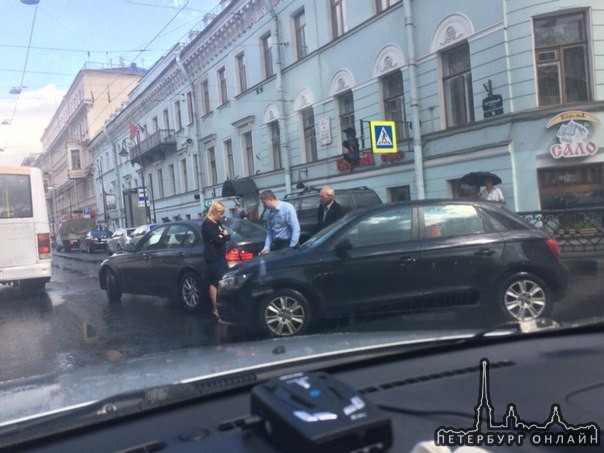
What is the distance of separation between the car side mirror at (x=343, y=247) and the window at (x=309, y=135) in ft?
47.7

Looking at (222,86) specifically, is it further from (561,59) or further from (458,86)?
(561,59)

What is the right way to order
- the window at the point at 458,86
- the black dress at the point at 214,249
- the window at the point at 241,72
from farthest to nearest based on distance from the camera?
the window at the point at 241,72
the window at the point at 458,86
the black dress at the point at 214,249

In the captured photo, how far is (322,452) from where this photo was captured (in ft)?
4.59

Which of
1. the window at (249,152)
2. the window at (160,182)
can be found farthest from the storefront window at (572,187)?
the window at (160,182)

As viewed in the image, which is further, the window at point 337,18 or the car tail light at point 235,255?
the window at point 337,18

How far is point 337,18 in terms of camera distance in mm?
19047

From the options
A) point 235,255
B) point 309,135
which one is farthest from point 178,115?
point 235,255

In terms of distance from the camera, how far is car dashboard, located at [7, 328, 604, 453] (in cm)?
162

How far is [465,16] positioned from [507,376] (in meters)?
13.7

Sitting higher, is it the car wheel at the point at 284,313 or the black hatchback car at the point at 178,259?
the black hatchback car at the point at 178,259

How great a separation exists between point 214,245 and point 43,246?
5.91m

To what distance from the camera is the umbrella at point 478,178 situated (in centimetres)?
1341

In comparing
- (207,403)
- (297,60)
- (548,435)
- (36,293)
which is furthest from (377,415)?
(297,60)

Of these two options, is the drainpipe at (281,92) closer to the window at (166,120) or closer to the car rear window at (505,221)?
the window at (166,120)
